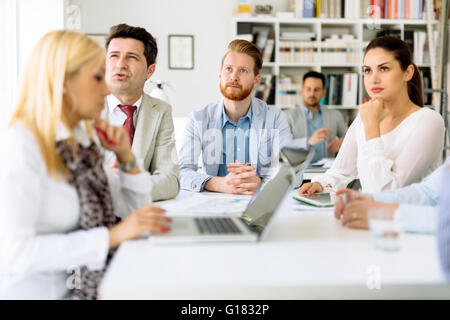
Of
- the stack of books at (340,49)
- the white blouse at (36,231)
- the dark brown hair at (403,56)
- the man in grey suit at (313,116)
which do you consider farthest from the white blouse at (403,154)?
the stack of books at (340,49)

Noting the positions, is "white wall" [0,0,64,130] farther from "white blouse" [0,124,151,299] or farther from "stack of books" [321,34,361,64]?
"stack of books" [321,34,361,64]

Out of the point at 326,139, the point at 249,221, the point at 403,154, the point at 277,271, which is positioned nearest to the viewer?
the point at 277,271

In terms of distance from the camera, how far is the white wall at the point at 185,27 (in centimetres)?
483

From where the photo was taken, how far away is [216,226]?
3.45 feet

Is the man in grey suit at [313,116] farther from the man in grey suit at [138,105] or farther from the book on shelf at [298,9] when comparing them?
the man in grey suit at [138,105]

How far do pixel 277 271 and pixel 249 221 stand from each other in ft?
1.57

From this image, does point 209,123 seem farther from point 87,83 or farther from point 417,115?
point 87,83

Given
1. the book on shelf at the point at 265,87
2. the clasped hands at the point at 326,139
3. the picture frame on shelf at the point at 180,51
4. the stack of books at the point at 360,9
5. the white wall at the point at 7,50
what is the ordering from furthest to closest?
1. the picture frame on shelf at the point at 180,51
2. the book on shelf at the point at 265,87
3. the stack of books at the point at 360,9
4. the clasped hands at the point at 326,139
5. the white wall at the point at 7,50

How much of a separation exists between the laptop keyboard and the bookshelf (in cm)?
381

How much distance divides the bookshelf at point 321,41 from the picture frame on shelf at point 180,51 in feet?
1.75

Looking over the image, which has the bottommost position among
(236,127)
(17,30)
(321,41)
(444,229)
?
(444,229)

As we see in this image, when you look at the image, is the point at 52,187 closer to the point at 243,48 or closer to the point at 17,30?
the point at 243,48

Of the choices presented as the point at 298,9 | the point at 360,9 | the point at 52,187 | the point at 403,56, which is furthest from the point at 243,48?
the point at 360,9

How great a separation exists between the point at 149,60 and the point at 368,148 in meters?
1.11
